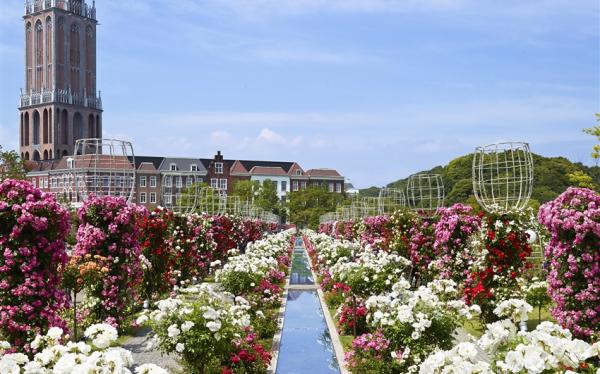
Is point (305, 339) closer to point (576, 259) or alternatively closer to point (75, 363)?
point (576, 259)

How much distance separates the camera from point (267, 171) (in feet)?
364

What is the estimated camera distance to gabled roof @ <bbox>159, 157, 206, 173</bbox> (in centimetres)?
9656

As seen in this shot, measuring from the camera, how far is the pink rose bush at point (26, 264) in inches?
345

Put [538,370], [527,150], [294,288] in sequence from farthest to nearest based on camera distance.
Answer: [294,288] < [527,150] < [538,370]

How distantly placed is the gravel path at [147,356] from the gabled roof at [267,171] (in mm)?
98141

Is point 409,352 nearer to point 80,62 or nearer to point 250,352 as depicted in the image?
point 250,352

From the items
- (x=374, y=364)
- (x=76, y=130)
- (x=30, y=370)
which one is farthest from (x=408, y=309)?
(x=76, y=130)

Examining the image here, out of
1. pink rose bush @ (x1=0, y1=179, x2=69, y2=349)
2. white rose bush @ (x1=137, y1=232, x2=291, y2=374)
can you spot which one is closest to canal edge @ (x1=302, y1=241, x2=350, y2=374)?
white rose bush @ (x1=137, y1=232, x2=291, y2=374)

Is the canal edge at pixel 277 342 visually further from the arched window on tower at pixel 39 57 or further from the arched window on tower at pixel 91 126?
the arched window on tower at pixel 39 57

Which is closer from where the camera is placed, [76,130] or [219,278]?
[219,278]

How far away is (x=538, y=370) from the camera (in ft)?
12.9

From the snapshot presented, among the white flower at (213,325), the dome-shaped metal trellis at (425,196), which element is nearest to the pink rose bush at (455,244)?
the dome-shaped metal trellis at (425,196)

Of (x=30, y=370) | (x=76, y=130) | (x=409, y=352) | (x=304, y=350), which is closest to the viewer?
(x=30, y=370)

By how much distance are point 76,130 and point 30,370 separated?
339ft
